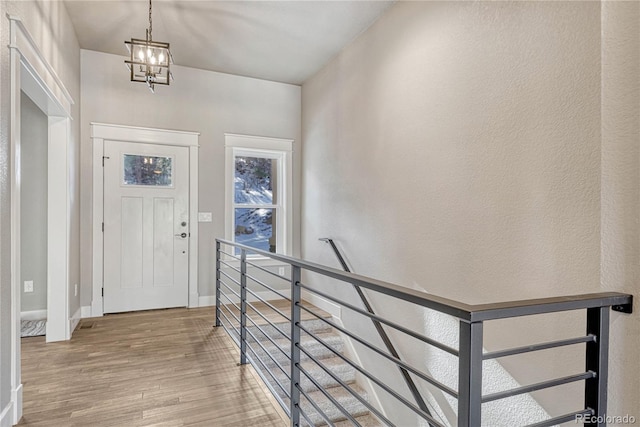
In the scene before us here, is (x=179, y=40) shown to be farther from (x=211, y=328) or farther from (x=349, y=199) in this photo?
(x=211, y=328)

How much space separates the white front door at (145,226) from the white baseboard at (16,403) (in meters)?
2.15

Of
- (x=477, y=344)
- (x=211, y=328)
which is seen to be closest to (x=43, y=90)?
(x=211, y=328)

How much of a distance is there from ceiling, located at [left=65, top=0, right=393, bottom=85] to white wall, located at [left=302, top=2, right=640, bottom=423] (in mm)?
361

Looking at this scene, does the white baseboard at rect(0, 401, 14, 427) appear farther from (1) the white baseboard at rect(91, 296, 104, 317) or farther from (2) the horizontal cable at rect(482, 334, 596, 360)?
(2) the horizontal cable at rect(482, 334, 596, 360)

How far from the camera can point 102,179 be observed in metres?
4.12

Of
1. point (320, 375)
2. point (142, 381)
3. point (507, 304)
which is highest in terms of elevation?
point (507, 304)

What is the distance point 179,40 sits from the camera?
3762 mm

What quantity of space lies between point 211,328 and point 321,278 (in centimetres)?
140

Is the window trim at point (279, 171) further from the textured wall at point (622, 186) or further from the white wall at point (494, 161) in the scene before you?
the textured wall at point (622, 186)

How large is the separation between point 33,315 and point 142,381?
90.8 inches

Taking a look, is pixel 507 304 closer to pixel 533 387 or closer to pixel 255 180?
pixel 533 387

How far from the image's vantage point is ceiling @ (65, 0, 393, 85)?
3.16 meters

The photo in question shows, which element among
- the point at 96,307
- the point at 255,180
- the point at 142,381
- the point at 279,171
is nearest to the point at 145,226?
the point at 96,307

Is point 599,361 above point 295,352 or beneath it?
above
